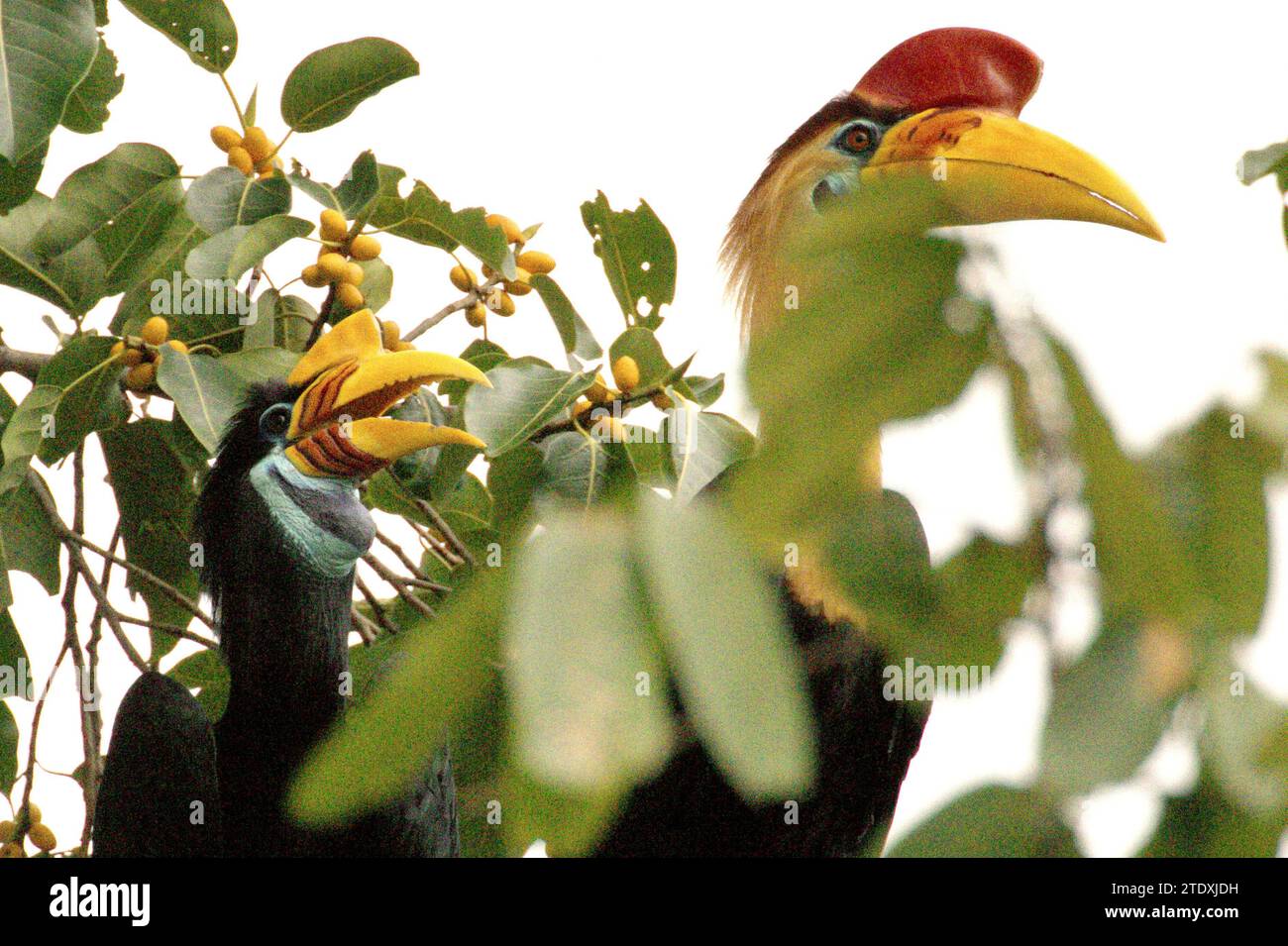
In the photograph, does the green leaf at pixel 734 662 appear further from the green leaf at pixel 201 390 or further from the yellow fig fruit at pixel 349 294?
the yellow fig fruit at pixel 349 294

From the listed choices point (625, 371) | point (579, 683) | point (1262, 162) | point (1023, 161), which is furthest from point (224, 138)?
point (579, 683)

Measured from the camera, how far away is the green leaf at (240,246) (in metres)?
1.56

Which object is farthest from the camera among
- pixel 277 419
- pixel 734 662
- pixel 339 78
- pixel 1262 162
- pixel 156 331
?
pixel 277 419

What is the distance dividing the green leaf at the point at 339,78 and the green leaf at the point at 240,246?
8.7 inches

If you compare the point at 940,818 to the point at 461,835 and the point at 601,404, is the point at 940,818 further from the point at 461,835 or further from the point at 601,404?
the point at 461,835

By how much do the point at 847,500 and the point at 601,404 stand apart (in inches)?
49.0

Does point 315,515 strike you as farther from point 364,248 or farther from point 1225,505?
point 1225,505

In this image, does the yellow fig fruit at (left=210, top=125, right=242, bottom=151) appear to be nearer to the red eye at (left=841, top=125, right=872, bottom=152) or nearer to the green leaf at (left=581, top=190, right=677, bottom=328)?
the green leaf at (left=581, top=190, right=677, bottom=328)

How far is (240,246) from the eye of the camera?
5.07 feet

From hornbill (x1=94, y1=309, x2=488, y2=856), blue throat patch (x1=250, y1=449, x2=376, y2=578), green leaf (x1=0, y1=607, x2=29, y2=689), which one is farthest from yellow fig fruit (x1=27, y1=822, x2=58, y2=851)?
blue throat patch (x1=250, y1=449, x2=376, y2=578)

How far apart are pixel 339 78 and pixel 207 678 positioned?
0.92 meters

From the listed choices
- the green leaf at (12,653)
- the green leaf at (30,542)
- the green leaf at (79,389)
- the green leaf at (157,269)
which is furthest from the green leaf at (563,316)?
the green leaf at (12,653)

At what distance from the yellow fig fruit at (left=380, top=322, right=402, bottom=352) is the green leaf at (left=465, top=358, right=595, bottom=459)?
0.40 metres
